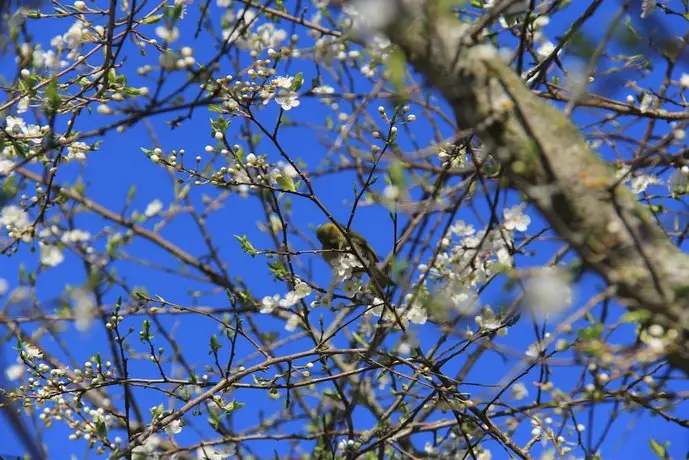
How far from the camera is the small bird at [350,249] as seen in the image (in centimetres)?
307

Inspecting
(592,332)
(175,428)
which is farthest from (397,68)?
(175,428)

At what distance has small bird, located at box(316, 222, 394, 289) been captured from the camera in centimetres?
307

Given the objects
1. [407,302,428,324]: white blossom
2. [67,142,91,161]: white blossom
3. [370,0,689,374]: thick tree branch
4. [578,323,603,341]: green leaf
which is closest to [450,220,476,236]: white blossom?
[407,302,428,324]: white blossom

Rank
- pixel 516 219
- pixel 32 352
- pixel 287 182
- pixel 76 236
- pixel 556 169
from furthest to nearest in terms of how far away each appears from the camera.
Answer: pixel 76 236
pixel 516 219
pixel 32 352
pixel 287 182
pixel 556 169

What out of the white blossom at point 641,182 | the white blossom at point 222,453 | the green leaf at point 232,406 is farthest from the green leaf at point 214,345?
the white blossom at point 641,182

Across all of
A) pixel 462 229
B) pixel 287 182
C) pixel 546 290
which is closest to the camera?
pixel 546 290

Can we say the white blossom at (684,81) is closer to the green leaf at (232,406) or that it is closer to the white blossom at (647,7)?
the white blossom at (647,7)

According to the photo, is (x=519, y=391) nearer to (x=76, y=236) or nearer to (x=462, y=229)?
(x=462, y=229)

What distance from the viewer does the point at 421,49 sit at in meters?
1.71

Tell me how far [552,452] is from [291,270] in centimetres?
125

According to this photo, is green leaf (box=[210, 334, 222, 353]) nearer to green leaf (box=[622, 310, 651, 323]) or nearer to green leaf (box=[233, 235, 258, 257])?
green leaf (box=[233, 235, 258, 257])

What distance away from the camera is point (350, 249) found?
10.5 ft

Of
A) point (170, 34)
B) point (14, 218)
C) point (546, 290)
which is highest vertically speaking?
point (170, 34)

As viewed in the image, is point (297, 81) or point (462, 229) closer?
point (297, 81)
